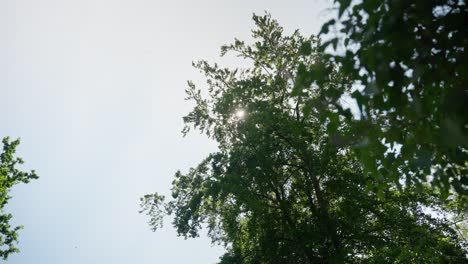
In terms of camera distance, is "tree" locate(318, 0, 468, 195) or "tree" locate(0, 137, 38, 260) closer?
"tree" locate(318, 0, 468, 195)

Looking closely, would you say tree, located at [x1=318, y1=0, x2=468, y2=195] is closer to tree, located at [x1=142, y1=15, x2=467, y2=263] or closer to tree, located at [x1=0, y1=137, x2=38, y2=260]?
tree, located at [x1=142, y1=15, x2=467, y2=263]

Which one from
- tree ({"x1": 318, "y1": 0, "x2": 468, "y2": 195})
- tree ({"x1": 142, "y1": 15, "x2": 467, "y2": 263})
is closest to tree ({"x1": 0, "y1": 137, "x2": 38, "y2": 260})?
tree ({"x1": 142, "y1": 15, "x2": 467, "y2": 263})

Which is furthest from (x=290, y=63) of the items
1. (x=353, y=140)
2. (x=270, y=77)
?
(x=353, y=140)

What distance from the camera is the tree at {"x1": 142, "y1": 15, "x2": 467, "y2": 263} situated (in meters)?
14.4

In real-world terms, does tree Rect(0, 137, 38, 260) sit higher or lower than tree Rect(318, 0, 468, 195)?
higher

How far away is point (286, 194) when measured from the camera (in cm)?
1830

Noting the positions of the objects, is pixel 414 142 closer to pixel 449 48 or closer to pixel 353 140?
pixel 353 140

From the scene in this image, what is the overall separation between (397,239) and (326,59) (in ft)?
44.2

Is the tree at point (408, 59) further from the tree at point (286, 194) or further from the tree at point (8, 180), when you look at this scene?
the tree at point (8, 180)

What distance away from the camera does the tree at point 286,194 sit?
14.4 meters

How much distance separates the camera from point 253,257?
1547cm

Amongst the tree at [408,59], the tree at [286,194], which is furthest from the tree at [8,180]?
the tree at [408,59]

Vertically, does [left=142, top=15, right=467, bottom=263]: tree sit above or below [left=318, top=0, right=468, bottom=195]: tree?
above

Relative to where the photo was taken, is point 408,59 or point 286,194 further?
point 286,194
